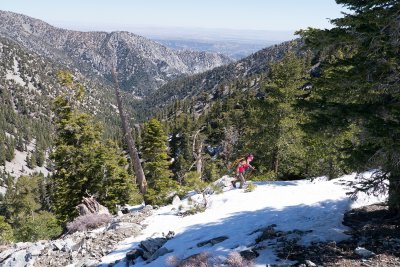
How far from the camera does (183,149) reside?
85.9 metres

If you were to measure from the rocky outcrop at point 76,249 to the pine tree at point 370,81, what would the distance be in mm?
9436

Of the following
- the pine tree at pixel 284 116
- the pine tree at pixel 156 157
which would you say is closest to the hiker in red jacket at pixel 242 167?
the pine tree at pixel 284 116

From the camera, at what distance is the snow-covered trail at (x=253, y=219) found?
32.5 ft

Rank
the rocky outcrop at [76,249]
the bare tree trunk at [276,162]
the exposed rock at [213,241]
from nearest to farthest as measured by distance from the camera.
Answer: the exposed rock at [213,241], the rocky outcrop at [76,249], the bare tree trunk at [276,162]

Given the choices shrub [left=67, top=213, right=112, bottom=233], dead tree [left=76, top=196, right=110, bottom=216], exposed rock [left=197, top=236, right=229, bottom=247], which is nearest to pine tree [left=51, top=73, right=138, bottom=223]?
dead tree [left=76, top=196, right=110, bottom=216]

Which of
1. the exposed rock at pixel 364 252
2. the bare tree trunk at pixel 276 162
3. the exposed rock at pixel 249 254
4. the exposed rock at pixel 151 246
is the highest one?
the exposed rock at pixel 364 252

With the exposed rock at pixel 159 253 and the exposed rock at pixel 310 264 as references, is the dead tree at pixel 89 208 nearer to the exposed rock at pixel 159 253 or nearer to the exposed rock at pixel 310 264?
the exposed rock at pixel 159 253

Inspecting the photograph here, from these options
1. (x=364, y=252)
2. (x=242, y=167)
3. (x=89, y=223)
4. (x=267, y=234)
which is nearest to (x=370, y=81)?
(x=364, y=252)

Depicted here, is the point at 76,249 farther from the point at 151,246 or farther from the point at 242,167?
the point at 242,167

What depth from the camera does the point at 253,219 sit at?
1213 cm

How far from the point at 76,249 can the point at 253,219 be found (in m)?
7.20

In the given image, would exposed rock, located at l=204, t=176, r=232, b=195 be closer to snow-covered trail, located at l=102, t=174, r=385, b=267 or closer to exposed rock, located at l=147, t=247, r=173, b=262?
snow-covered trail, located at l=102, t=174, r=385, b=267

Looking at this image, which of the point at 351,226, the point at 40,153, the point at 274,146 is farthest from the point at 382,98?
the point at 40,153

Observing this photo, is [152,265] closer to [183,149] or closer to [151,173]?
[151,173]
